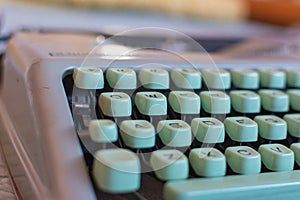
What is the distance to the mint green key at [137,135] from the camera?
0.36 m

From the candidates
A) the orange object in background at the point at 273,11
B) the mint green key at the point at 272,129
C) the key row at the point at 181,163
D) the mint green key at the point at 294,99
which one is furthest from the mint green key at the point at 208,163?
the orange object in background at the point at 273,11

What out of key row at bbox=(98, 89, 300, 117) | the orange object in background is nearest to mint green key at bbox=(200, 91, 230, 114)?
key row at bbox=(98, 89, 300, 117)

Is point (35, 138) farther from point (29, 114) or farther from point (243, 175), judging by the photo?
point (243, 175)

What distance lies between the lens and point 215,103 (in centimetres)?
46

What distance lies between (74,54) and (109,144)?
0.18 meters

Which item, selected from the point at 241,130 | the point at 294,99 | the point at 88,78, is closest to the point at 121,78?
the point at 88,78

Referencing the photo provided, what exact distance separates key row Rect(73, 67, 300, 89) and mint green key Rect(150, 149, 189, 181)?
0.11 meters

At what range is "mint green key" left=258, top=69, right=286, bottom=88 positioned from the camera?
560 mm

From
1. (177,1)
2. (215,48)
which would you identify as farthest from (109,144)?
(177,1)

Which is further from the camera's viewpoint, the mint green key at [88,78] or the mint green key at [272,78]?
the mint green key at [272,78]

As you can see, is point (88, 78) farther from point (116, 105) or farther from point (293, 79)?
point (293, 79)

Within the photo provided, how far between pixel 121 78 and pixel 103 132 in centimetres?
10

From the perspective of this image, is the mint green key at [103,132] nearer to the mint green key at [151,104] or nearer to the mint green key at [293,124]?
the mint green key at [151,104]

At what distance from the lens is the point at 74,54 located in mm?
497
